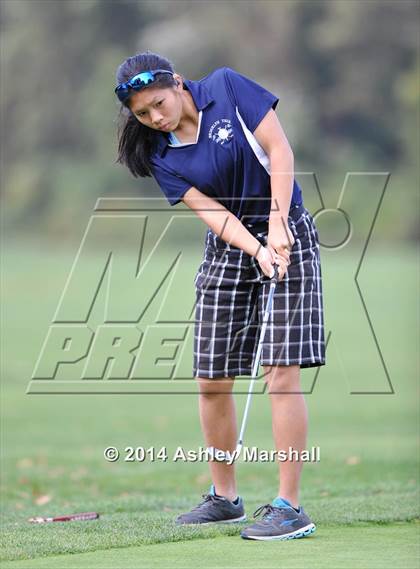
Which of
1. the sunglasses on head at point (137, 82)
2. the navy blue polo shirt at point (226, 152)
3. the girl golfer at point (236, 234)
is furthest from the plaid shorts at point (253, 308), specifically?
the sunglasses on head at point (137, 82)

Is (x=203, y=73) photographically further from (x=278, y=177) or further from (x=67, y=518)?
(x=278, y=177)

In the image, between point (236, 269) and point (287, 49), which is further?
point (287, 49)

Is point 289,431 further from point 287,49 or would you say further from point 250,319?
point 287,49

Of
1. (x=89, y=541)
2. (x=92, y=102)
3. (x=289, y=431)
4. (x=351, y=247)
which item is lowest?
(x=89, y=541)

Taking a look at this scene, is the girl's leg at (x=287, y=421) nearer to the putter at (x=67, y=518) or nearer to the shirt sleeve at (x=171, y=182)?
the shirt sleeve at (x=171, y=182)

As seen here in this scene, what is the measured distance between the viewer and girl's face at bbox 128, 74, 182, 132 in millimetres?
3881

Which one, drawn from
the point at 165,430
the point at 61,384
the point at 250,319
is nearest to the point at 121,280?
the point at 61,384

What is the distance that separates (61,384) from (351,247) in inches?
597

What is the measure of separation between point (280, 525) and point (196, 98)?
1407mm

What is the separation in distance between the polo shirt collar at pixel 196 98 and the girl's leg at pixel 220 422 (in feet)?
2.65

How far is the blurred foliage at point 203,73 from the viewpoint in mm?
27250

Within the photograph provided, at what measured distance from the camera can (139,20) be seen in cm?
2719

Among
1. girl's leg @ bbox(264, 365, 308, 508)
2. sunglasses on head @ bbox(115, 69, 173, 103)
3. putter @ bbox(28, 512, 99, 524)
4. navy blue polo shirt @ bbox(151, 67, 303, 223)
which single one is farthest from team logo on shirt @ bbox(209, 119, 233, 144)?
putter @ bbox(28, 512, 99, 524)

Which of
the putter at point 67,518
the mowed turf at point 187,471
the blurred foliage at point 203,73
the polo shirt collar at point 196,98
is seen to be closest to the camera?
the mowed turf at point 187,471
